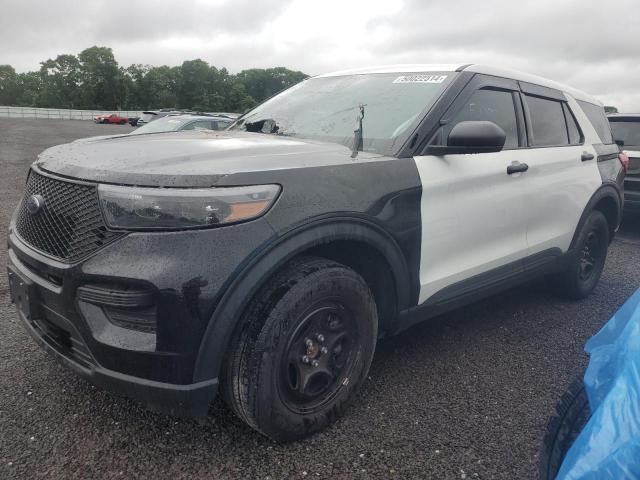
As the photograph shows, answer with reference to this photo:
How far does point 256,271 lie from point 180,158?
57 centimetres

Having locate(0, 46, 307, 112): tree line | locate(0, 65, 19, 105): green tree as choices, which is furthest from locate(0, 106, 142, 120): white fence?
locate(0, 65, 19, 105): green tree

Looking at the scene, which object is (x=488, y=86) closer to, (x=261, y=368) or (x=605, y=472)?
(x=261, y=368)

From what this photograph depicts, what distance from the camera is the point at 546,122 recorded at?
3.66 meters

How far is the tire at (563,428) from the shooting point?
1694 mm

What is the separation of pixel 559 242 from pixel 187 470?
2933mm

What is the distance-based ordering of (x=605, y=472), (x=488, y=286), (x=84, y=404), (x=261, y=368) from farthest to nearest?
(x=488, y=286) → (x=84, y=404) → (x=261, y=368) → (x=605, y=472)

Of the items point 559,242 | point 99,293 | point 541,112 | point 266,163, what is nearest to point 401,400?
point 266,163

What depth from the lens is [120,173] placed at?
1.92m

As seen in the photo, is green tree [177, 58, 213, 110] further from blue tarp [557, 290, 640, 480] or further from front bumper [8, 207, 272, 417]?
blue tarp [557, 290, 640, 480]

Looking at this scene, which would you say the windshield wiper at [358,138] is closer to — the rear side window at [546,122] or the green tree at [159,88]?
the rear side window at [546,122]

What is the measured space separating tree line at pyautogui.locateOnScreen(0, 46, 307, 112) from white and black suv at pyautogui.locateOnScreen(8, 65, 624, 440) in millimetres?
79660

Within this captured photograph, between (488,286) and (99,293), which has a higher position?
(99,293)

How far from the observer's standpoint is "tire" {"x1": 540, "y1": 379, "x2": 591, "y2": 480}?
1.69 meters

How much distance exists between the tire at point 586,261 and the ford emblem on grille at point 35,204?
356cm
